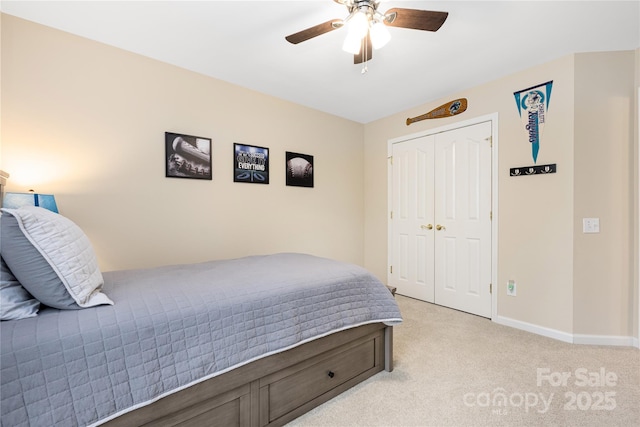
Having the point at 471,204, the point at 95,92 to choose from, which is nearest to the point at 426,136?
the point at 471,204

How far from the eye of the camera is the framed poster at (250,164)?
3026mm

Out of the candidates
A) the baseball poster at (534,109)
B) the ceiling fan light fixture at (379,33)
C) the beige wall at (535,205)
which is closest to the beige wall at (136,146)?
the ceiling fan light fixture at (379,33)

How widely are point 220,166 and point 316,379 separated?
7.13 ft

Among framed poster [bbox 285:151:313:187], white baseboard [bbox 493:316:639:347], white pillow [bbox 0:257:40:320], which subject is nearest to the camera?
white pillow [bbox 0:257:40:320]

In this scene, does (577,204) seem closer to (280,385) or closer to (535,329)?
(535,329)

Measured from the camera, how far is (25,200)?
1.77 meters

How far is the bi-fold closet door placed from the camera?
121 inches

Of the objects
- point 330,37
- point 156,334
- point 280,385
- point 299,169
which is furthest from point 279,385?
point 299,169

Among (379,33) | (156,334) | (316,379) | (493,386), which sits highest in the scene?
(379,33)

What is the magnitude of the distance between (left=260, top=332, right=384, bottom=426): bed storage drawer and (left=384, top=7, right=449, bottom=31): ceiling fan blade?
1.98m

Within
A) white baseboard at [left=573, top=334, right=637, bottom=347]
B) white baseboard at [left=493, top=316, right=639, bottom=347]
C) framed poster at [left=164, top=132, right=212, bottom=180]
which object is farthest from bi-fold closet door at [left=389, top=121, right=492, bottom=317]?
framed poster at [left=164, top=132, right=212, bottom=180]

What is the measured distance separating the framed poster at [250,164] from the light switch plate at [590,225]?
305 centimetres

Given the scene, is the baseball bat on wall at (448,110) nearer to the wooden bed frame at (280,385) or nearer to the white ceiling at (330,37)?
the white ceiling at (330,37)

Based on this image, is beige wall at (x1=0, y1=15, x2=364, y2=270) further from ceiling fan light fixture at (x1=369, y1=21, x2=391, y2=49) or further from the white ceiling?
ceiling fan light fixture at (x1=369, y1=21, x2=391, y2=49)
